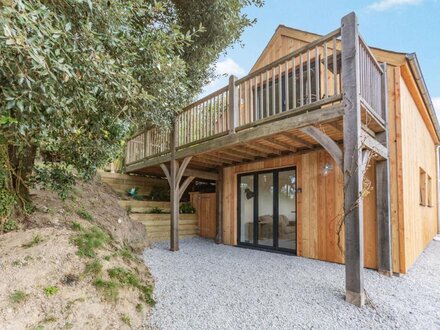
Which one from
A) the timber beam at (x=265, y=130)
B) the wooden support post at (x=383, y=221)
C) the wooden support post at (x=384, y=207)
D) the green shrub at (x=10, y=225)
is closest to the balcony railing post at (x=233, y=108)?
the timber beam at (x=265, y=130)

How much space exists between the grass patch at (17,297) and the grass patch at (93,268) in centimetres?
58

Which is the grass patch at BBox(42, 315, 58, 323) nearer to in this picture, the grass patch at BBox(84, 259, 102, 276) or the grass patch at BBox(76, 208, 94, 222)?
the grass patch at BBox(84, 259, 102, 276)

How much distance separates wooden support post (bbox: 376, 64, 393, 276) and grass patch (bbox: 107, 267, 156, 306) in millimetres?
3523

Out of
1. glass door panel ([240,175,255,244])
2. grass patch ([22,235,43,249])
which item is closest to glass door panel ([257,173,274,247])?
glass door panel ([240,175,255,244])

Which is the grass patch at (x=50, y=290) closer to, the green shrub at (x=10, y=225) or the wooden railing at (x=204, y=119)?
the green shrub at (x=10, y=225)

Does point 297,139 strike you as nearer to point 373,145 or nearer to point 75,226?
point 373,145

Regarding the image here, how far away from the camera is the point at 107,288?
2732mm

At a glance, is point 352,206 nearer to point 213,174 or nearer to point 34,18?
point 34,18

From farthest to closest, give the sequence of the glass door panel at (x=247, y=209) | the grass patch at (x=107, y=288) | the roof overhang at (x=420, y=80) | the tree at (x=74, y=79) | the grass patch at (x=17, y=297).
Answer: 1. the glass door panel at (x=247, y=209)
2. the roof overhang at (x=420, y=80)
3. the grass patch at (x=107, y=288)
4. the grass patch at (x=17, y=297)
5. the tree at (x=74, y=79)

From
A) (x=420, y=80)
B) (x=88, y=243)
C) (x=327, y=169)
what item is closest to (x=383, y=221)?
(x=327, y=169)

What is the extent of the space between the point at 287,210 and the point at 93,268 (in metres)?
4.03

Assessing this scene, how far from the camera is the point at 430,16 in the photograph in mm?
8125

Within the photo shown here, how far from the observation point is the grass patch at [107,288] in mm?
2666

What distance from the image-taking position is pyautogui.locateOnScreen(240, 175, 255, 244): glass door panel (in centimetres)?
648
